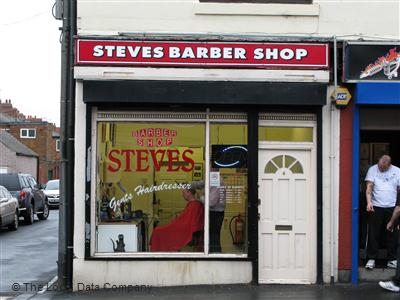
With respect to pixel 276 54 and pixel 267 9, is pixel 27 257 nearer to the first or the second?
pixel 276 54

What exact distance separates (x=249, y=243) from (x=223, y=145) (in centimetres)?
156

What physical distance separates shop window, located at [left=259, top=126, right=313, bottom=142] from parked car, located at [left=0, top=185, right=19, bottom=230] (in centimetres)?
1127

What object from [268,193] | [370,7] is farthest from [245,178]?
[370,7]

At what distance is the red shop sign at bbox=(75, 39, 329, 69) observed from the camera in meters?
9.03

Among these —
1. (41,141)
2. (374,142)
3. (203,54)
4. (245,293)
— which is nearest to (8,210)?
(203,54)

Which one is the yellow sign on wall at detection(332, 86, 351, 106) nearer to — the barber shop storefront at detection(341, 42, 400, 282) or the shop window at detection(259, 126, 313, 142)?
the barber shop storefront at detection(341, 42, 400, 282)

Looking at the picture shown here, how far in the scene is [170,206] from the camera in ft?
30.8

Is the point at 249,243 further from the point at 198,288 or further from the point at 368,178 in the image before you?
the point at 368,178

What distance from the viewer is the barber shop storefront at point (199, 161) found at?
29.6 ft

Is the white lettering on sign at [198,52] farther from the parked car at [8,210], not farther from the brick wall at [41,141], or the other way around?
the brick wall at [41,141]

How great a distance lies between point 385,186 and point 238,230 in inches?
92.4

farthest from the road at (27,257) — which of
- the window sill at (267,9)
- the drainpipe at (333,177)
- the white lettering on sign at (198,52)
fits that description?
the window sill at (267,9)

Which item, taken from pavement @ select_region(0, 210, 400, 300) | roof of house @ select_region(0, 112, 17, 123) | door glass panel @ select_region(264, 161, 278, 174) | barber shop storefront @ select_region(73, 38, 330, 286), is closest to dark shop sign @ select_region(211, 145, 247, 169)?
barber shop storefront @ select_region(73, 38, 330, 286)

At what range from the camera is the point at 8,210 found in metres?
18.7
